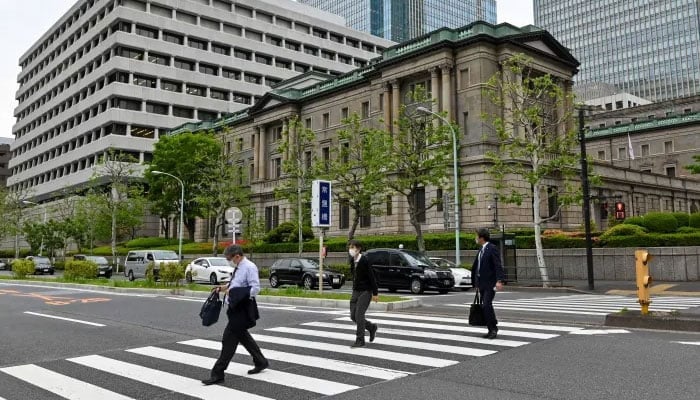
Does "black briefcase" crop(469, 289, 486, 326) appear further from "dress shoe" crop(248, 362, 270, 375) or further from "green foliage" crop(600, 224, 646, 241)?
"green foliage" crop(600, 224, 646, 241)

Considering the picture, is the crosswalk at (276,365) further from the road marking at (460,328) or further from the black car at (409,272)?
the black car at (409,272)

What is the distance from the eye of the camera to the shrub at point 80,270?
30.1 meters

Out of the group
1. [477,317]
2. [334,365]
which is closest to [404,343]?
[477,317]

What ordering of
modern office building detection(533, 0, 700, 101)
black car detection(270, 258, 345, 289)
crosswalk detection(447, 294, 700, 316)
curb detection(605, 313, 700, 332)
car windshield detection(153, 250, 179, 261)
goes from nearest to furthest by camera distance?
curb detection(605, 313, 700, 332) < crosswalk detection(447, 294, 700, 316) < black car detection(270, 258, 345, 289) < car windshield detection(153, 250, 179, 261) < modern office building detection(533, 0, 700, 101)

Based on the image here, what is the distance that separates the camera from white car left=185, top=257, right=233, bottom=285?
28.8 metres

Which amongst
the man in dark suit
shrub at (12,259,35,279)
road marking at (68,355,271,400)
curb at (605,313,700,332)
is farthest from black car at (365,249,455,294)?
shrub at (12,259,35,279)

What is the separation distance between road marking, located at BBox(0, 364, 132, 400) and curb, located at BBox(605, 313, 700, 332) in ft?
30.8

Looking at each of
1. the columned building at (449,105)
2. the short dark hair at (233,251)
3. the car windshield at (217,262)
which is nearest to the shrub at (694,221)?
the columned building at (449,105)

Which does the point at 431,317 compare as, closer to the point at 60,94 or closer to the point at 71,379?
the point at 71,379

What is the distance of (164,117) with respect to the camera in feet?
246

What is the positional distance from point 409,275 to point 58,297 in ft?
44.9

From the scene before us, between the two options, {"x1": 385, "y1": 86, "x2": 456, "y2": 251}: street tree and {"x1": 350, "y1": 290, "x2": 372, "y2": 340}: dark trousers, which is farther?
{"x1": 385, "y1": 86, "x2": 456, "y2": 251}: street tree

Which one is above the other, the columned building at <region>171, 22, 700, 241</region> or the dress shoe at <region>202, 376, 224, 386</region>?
the columned building at <region>171, 22, 700, 241</region>

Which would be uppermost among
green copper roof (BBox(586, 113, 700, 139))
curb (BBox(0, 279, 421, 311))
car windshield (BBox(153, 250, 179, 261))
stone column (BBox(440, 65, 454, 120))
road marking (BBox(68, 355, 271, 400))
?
green copper roof (BBox(586, 113, 700, 139))
